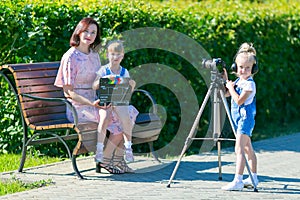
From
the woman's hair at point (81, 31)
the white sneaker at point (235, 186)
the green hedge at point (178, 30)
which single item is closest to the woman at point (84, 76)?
the woman's hair at point (81, 31)

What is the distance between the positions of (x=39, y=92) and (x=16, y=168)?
2.93 ft

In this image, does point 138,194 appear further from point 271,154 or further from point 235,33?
point 235,33

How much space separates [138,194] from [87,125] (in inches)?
42.0

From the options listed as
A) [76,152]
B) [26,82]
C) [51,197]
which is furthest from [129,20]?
[51,197]

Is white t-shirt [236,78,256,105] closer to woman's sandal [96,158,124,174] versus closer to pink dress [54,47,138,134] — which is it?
pink dress [54,47,138,134]

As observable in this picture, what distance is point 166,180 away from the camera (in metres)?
8.13

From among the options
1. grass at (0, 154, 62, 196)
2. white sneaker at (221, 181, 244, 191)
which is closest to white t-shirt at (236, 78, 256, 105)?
white sneaker at (221, 181, 244, 191)

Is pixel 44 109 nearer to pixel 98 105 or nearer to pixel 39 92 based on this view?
pixel 39 92

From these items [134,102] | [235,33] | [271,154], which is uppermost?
[235,33]

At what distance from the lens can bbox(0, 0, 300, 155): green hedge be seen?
31.3 ft

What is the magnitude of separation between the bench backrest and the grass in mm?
670

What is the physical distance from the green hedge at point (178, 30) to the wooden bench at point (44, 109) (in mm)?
827

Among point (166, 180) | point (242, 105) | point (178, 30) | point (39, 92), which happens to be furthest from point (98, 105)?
point (178, 30)

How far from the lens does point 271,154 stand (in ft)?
33.0
